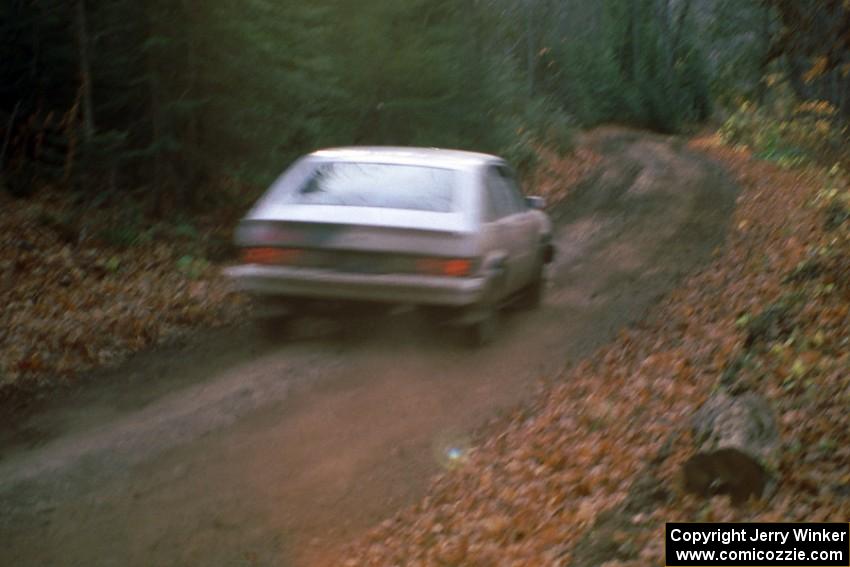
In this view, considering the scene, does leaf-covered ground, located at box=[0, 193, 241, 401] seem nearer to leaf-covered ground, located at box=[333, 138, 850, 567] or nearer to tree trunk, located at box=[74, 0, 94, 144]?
tree trunk, located at box=[74, 0, 94, 144]

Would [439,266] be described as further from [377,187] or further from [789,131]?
[789,131]

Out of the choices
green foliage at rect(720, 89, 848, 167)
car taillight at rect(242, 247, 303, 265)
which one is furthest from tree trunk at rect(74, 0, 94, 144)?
green foliage at rect(720, 89, 848, 167)

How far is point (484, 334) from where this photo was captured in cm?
1102

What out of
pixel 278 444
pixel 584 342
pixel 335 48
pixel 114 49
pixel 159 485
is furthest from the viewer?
pixel 335 48

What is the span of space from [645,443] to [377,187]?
13.3 feet

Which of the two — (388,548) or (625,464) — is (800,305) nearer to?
(625,464)

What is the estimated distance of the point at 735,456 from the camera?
6363 millimetres

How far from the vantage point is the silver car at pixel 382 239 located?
1017 cm

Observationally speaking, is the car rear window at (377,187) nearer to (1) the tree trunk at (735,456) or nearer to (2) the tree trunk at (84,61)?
(1) the tree trunk at (735,456)

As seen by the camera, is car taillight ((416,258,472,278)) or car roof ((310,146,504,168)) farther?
car roof ((310,146,504,168))

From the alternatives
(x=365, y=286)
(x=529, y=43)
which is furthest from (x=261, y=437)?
(x=529, y=43)

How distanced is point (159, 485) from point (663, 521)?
10.8 feet

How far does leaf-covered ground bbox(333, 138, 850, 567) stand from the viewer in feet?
20.5

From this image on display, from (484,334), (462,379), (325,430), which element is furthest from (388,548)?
(484,334)
